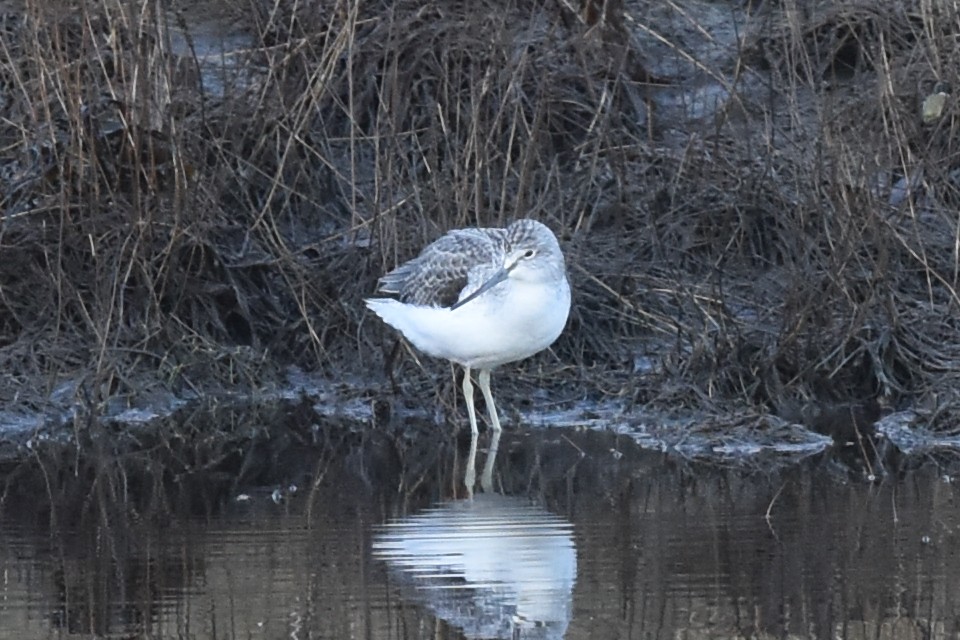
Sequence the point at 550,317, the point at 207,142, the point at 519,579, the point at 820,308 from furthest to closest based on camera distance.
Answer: the point at 207,142
the point at 820,308
the point at 550,317
the point at 519,579

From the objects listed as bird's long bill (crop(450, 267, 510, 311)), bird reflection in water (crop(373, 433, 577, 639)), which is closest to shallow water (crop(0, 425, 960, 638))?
bird reflection in water (crop(373, 433, 577, 639))

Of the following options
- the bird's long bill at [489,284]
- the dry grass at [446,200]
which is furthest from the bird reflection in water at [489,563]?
the dry grass at [446,200]

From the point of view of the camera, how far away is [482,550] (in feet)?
21.2

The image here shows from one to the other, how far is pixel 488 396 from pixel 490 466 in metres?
0.84

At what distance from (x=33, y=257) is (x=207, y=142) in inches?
42.8

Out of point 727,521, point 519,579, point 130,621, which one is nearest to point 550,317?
point 727,521

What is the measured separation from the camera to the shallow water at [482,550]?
220 inches

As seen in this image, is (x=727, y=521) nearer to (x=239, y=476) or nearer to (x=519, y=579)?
(x=519, y=579)

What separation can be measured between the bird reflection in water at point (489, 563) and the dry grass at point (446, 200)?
203cm

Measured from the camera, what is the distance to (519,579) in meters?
6.06

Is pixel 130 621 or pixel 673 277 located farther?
pixel 673 277

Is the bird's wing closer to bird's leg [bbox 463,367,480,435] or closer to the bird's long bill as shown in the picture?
the bird's long bill

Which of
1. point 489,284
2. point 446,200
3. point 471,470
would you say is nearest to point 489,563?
point 471,470

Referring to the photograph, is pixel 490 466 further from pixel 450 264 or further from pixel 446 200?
pixel 446 200
